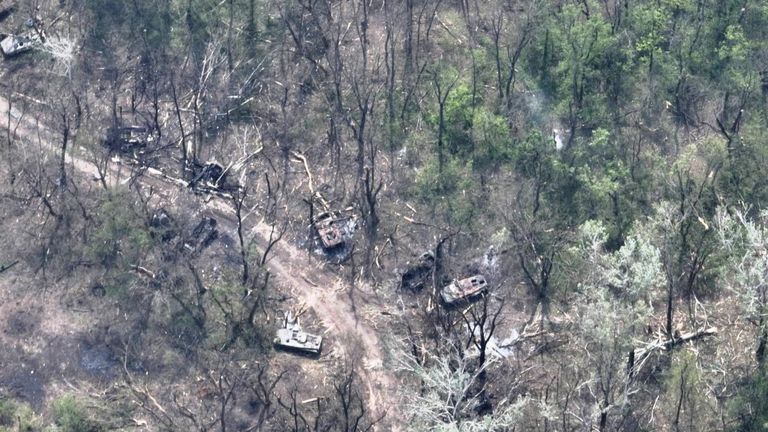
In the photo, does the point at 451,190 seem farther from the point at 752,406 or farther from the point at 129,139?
the point at 752,406

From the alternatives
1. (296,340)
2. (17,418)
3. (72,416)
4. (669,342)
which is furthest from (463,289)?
(17,418)

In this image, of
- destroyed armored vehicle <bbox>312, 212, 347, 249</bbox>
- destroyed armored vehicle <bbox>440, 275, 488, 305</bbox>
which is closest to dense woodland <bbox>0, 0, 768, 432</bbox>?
destroyed armored vehicle <bbox>440, 275, 488, 305</bbox>

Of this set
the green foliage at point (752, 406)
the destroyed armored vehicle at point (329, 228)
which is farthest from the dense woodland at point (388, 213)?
the destroyed armored vehicle at point (329, 228)

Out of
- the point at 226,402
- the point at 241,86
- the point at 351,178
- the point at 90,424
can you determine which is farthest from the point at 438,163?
the point at 90,424

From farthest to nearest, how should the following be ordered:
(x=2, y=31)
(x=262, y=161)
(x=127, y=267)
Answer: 1. (x=2, y=31)
2. (x=262, y=161)
3. (x=127, y=267)

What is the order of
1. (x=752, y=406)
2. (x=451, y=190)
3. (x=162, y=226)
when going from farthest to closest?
(x=451, y=190) < (x=162, y=226) < (x=752, y=406)

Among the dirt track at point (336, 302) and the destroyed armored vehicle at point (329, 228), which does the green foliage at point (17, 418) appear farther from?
the destroyed armored vehicle at point (329, 228)

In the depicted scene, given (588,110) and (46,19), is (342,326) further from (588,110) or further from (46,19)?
(46,19)
